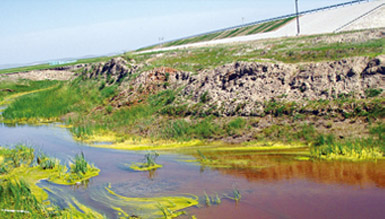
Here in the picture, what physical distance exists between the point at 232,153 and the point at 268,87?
5.54m

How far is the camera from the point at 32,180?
12914mm

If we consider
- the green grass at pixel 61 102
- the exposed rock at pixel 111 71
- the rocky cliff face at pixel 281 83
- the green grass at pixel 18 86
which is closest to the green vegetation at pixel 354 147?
the rocky cliff face at pixel 281 83

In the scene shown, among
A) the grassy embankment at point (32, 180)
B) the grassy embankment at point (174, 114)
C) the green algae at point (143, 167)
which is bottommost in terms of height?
the green algae at point (143, 167)

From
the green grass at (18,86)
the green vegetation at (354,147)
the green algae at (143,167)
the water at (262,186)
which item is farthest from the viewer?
the green grass at (18,86)

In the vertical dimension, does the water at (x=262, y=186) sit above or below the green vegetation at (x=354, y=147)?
below

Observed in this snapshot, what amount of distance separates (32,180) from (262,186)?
7.75m

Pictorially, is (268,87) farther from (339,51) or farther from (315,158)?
(339,51)

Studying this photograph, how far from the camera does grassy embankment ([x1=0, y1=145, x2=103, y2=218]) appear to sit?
9.17m

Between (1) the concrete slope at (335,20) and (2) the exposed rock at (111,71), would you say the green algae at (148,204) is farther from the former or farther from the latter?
(1) the concrete slope at (335,20)

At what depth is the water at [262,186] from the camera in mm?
9320

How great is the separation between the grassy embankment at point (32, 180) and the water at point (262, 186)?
47 cm

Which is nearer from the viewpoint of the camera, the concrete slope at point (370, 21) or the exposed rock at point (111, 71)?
the exposed rock at point (111, 71)

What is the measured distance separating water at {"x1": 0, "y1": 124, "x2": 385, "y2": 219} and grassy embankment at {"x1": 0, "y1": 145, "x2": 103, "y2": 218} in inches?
18.6

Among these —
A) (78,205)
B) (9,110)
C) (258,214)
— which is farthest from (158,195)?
(9,110)
